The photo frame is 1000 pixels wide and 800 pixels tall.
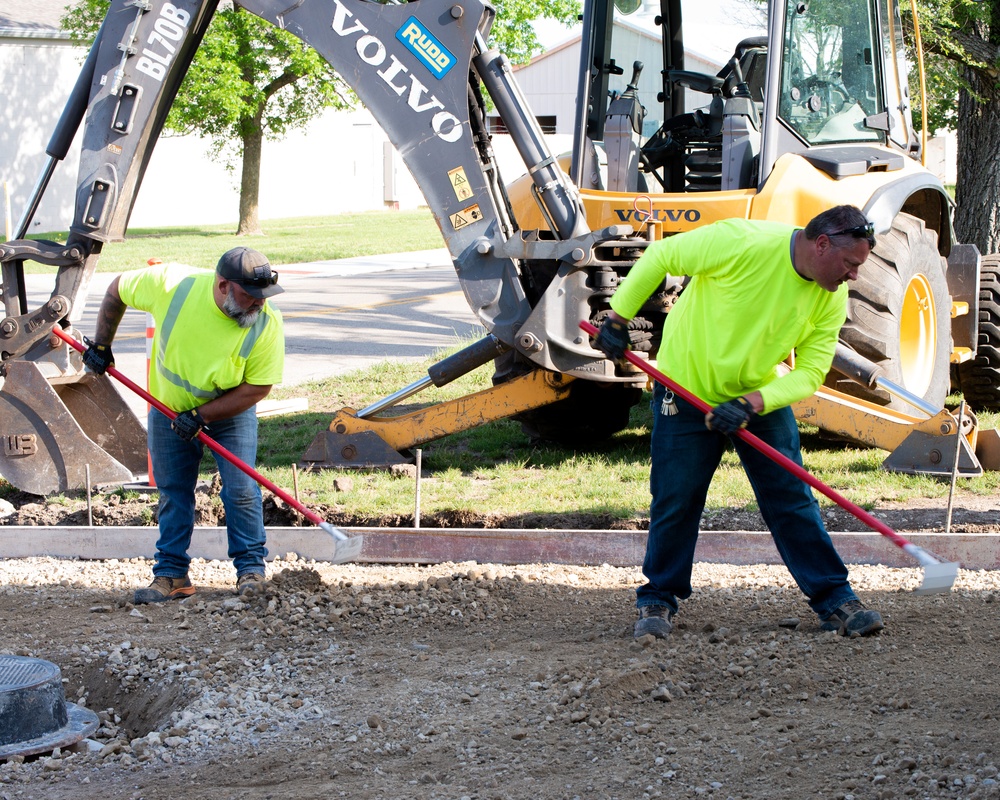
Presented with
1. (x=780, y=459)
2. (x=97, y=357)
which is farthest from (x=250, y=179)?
(x=780, y=459)

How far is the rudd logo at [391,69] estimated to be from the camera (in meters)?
6.87

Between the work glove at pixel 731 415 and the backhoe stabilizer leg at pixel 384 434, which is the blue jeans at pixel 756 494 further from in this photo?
the backhoe stabilizer leg at pixel 384 434

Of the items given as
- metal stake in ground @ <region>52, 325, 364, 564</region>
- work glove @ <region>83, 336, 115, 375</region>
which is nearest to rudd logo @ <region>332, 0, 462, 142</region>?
work glove @ <region>83, 336, 115, 375</region>

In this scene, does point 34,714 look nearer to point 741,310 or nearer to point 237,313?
point 237,313

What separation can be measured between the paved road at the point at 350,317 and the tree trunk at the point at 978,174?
5.37 metres

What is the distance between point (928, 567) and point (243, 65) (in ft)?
84.9

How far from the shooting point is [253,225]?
2953cm

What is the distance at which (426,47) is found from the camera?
22.6ft

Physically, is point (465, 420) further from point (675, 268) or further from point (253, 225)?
point (253, 225)

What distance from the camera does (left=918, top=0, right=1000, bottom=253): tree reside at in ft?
36.3

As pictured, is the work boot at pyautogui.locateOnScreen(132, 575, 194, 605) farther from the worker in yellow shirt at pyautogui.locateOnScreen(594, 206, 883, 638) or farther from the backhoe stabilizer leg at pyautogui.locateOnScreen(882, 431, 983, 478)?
the backhoe stabilizer leg at pyautogui.locateOnScreen(882, 431, 983, 478)

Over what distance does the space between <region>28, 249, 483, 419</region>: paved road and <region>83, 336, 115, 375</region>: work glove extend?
3.49m

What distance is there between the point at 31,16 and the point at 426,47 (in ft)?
92.5

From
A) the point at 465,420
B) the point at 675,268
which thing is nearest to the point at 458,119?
the point at 465,420
